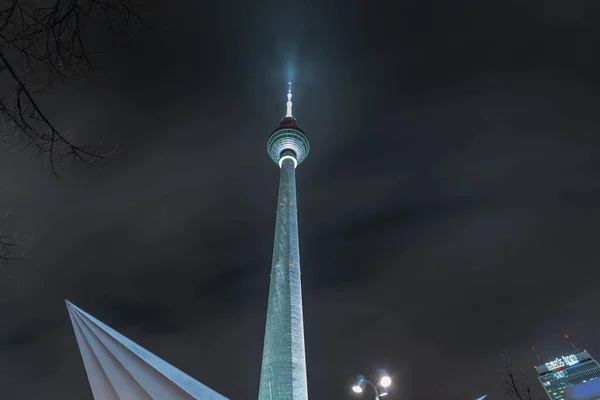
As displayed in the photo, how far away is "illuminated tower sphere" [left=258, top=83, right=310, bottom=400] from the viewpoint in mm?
25891

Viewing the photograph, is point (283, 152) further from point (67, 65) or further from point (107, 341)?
point (67, 65)

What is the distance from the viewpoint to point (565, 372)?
75250 millimetres

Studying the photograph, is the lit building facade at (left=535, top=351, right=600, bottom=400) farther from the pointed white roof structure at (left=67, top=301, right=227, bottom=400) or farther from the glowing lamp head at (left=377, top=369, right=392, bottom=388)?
the pointed white roof structure at (left=67, top=301, right=227, bottom=400)

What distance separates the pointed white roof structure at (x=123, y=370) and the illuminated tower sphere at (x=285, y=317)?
55.2 ft

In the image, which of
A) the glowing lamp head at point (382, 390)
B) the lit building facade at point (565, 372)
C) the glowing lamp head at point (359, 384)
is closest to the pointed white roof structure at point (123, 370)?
the glowing lamp head at point (359, 384)

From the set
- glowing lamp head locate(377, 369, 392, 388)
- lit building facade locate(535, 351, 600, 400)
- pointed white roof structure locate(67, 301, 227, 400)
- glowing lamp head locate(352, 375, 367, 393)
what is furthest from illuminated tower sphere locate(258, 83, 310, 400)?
lit building facade locate(535, 351, 600, 400)

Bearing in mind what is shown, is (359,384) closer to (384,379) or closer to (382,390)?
(382,390)

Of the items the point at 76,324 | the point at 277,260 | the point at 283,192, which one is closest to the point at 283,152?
the point at 283,192

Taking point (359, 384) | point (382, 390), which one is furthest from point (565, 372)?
point (382, 390)

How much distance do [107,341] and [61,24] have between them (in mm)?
10399

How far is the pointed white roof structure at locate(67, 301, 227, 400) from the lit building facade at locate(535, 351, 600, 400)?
90.8m

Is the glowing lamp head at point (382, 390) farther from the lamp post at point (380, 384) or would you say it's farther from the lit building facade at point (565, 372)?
the lit building facade at point (565, 372)

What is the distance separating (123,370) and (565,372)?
312ft

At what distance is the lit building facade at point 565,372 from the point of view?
238 feet
